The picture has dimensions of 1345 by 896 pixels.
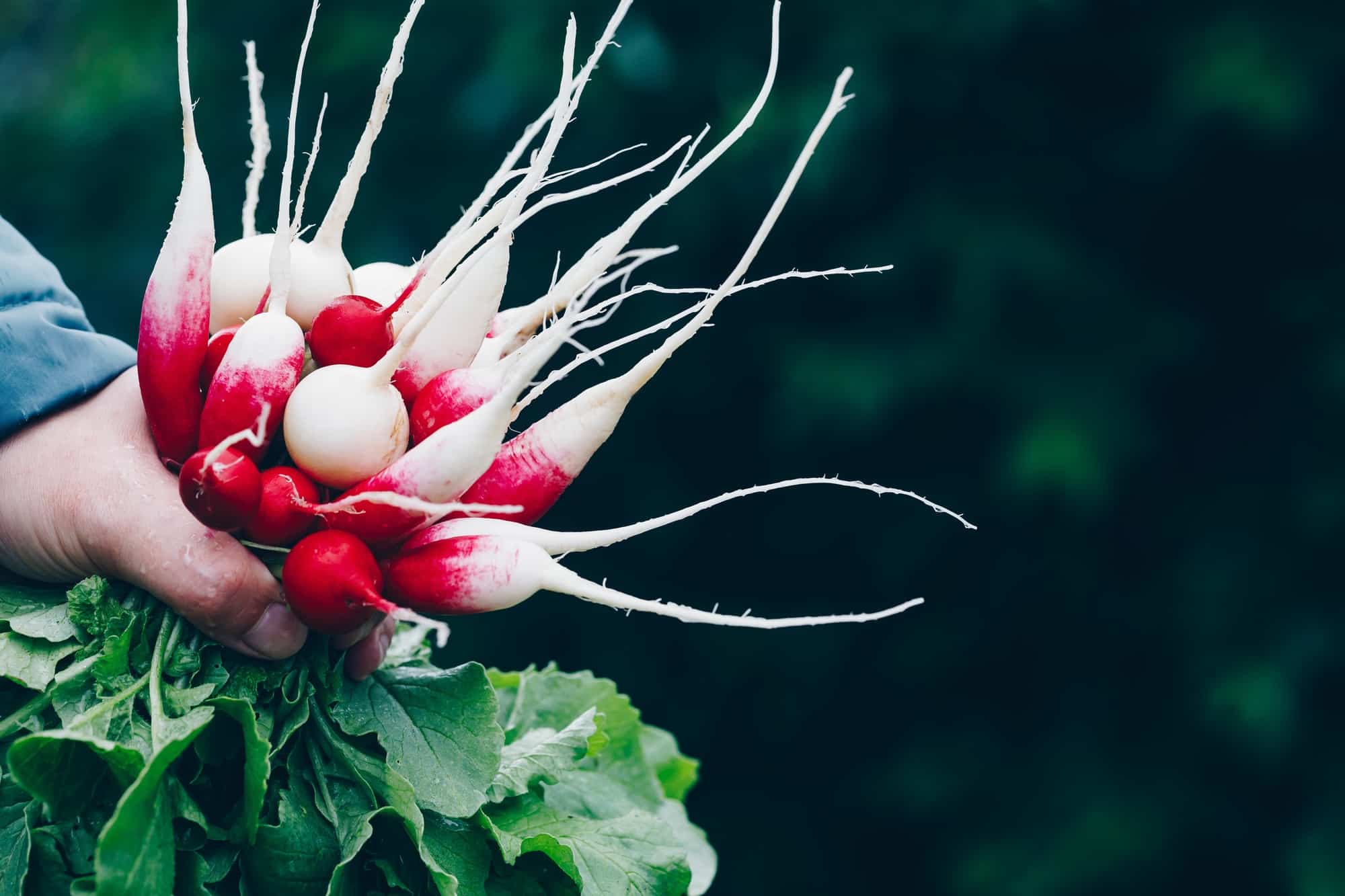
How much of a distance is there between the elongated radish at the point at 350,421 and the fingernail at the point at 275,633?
11cm

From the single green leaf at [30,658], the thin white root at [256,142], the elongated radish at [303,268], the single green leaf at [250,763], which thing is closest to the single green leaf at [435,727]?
the single green leaf at [250,763]

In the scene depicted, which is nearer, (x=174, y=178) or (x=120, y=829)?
(x=120, y=829)

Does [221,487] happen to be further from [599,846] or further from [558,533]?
[599,846]

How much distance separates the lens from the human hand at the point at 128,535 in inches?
37.2

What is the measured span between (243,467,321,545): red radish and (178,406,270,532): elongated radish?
22mm

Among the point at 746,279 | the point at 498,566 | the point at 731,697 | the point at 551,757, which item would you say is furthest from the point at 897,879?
the point at 498,566

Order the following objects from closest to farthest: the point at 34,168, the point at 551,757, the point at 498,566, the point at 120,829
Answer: the point at 120,829, the point at 498,566, the point at 551,757, the point at 34,168

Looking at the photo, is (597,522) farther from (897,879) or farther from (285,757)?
(285,757)

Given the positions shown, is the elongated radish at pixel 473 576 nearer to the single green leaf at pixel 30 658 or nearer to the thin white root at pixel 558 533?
the thin white root at pixel 558 533

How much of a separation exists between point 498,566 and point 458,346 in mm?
211

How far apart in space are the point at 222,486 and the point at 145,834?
0.24 metres

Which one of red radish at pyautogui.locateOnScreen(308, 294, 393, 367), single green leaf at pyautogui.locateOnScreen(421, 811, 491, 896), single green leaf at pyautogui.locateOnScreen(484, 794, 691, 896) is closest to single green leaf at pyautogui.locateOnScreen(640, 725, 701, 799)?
single green leaf at pyautogui.locateOnScreen(484, 794, 691, 896)

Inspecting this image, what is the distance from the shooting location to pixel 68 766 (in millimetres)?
873

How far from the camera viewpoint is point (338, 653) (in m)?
1.06
